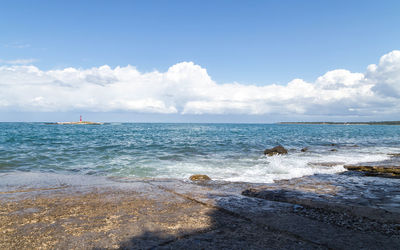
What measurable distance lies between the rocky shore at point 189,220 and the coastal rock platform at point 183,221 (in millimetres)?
13

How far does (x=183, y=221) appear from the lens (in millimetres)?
3895

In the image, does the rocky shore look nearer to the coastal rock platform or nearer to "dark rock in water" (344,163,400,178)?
the coastal rock platform

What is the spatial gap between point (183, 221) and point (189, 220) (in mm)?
109

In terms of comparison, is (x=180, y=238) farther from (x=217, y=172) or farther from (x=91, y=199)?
(x=217, y=172)

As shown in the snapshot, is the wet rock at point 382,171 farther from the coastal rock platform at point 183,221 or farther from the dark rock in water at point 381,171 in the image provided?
the coastal rock platform at point 183,221

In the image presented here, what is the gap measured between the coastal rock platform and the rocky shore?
0.04ft

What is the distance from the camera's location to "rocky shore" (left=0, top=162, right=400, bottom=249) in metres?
3.14

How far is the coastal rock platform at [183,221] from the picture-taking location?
123 inches

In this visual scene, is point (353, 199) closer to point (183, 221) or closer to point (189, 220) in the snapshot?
point (189, 220)

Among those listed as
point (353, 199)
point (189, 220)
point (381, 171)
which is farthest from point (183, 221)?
point (381, 171)

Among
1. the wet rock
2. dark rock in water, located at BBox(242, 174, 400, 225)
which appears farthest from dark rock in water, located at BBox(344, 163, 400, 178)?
dark rock in water, located at BBox(242, 174, 400, 225)

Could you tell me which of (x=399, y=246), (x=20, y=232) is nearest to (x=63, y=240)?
(x=20, y=232)

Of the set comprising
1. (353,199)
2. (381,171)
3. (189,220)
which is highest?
(189,220)

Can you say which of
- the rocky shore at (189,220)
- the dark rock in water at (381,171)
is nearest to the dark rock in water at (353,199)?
the rocky shore at (189,220)
